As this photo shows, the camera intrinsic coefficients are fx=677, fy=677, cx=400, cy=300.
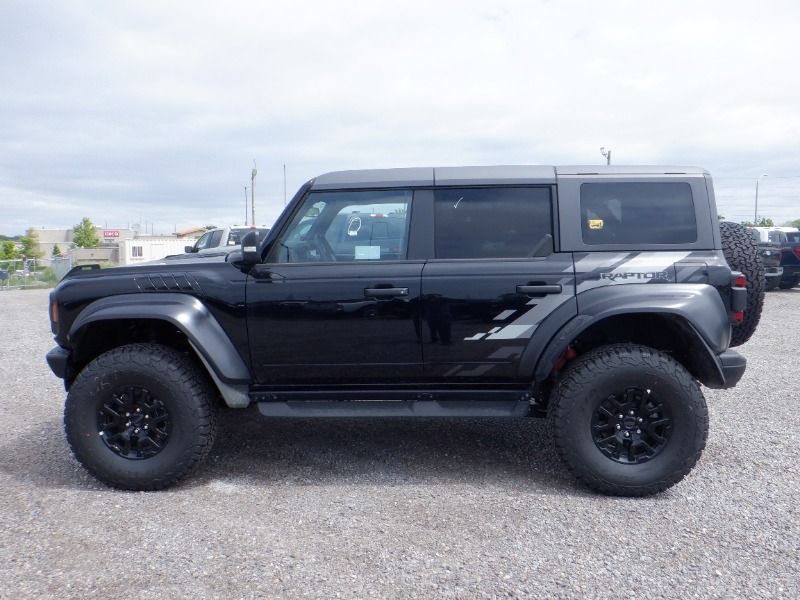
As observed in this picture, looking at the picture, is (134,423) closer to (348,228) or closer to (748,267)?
(348,228)

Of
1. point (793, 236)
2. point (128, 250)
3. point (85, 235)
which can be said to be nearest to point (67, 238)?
point (85, 235)

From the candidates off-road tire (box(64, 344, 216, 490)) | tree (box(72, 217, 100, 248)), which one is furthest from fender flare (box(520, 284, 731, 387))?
tree (box(72, 217, 100, 248))

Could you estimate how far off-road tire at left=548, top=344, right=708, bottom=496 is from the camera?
12.3 feet

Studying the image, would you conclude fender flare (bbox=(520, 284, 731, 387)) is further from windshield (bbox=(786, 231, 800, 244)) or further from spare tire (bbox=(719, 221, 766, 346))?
windshield (bbox=(786, 231, 800, 244))

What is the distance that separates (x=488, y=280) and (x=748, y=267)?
167 centimetres

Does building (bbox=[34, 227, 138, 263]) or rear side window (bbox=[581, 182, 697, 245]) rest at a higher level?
building (bbox=[34, 227, 138, 263])

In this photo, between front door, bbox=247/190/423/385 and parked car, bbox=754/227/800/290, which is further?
parked car, bbox=754/227/800/290

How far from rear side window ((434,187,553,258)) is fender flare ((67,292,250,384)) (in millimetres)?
1374

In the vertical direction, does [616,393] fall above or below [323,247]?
below

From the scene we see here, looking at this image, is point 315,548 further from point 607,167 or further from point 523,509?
point 607,167

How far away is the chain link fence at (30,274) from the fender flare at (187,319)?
20.8 metres

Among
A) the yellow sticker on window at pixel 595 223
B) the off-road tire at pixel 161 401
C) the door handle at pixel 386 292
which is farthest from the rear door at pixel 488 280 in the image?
the off-road tire at pixel 161 401

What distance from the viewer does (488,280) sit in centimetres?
388

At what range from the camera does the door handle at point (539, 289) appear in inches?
151
